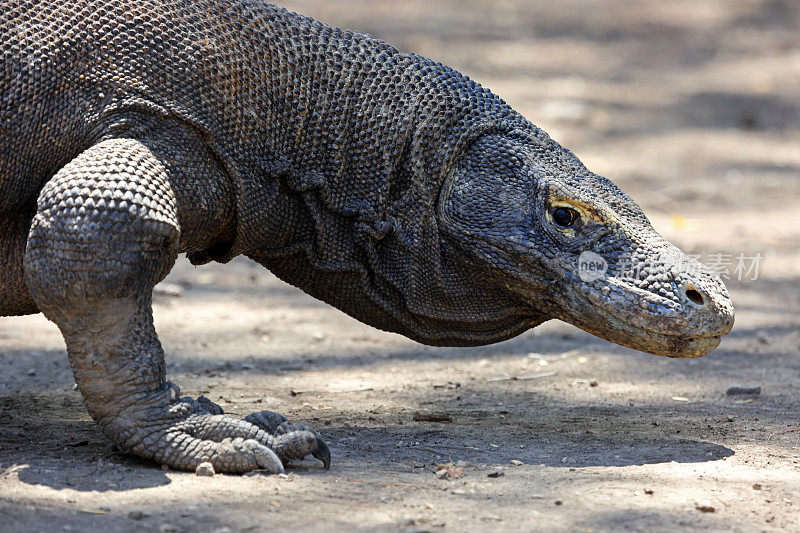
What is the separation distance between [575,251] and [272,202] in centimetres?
129

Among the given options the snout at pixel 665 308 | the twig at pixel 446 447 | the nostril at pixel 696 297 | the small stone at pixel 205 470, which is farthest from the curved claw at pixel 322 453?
the nostril at pixel 696 297

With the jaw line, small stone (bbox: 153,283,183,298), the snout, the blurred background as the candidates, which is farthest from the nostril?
small stone (bbox: 153,283,183,298)

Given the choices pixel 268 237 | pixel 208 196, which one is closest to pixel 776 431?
pixel 268 237

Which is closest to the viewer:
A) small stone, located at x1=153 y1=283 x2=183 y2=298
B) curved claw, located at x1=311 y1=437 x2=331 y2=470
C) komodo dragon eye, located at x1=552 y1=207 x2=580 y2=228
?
curved claw, located at x1=311 y1=437 x2=331 y2=470

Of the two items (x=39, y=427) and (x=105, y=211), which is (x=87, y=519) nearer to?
(x=105, y=211)

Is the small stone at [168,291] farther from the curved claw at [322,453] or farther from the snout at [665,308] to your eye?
the snout at [665,308]

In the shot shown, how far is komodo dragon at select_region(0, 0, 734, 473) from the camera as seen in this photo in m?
3.91

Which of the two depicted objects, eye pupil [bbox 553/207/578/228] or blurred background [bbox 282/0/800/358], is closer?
eye pupil [bbox 553/207/578/228]

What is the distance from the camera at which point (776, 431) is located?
4.86 m

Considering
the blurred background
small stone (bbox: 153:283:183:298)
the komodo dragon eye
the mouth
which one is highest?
the blurred background

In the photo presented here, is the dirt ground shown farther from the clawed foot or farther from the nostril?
the nostril

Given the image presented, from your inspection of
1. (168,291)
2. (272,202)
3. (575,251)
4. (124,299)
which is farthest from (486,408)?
(168,291)

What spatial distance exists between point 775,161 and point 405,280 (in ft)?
29.5

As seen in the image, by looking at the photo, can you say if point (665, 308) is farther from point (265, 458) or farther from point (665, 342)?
point (265, 458)
